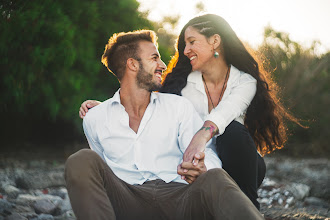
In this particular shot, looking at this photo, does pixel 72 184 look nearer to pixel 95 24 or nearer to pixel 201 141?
pixel 201 141

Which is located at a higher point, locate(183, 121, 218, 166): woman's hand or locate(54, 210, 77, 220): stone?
locate(183, 121, 218, 166): woman's hand

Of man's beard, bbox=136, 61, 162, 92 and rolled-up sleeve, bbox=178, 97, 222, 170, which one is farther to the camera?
man's beard, bbox=136, 61, 162, 92

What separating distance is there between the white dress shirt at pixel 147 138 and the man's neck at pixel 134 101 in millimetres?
69

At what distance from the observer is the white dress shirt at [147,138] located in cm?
277

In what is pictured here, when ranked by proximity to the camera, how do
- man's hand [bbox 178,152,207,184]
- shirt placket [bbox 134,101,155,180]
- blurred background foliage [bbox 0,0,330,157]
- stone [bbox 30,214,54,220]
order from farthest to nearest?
blurred background foliage [bbox 0,0,330,157] < stone [bbox 30,214,54,220] < shirt placket [bbox 134,101,155,180] < man's hand [bbox 178,152,207,184]

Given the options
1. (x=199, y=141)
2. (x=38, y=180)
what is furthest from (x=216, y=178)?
(x=38, y=180)

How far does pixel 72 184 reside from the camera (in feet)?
7.30

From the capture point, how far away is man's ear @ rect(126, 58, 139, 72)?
128 inches

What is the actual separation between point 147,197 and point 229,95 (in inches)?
45.1

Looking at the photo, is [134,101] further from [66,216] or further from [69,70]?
[69,70]

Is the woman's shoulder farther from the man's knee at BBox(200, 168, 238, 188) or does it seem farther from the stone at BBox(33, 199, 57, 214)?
the stone at BBox(33, 199, 57, 214)

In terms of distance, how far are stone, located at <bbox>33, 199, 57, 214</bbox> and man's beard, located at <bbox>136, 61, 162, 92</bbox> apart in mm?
2090

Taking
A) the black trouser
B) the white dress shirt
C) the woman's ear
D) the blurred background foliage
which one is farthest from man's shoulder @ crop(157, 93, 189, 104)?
the blurred background foliage

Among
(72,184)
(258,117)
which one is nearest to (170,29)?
(258,117)
